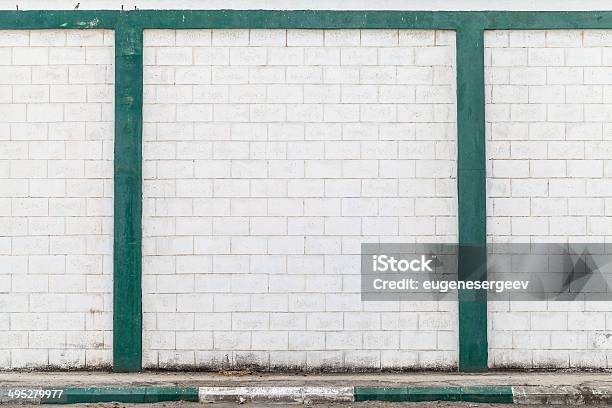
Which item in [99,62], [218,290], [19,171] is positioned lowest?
[218,290]

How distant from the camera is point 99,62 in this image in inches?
343

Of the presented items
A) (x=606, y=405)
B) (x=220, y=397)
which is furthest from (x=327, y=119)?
(x=606, y=405)

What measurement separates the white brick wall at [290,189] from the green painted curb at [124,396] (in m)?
0.90

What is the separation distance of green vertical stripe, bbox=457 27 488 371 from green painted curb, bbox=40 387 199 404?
3.01 m

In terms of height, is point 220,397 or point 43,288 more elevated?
point 43,288

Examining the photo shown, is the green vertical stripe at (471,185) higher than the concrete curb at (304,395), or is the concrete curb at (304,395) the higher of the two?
the green vertical stripe at (471,185)

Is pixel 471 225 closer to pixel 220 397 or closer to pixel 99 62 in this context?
pixel 220 397

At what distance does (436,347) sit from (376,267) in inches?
42.8

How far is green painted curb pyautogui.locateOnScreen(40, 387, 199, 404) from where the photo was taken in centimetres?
778

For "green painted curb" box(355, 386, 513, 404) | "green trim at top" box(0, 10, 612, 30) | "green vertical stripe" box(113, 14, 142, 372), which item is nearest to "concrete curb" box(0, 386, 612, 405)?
"green painted curb" box(355, 386, 513, 404)

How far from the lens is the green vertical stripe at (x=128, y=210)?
8.62 m

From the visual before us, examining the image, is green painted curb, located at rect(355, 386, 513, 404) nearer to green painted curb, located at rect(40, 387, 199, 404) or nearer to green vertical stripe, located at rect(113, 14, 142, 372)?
green painted curb, located at rect(40, 387, 199, 404)

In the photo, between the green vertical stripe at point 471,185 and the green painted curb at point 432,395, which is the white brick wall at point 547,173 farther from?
the green painted curb at point 432,395

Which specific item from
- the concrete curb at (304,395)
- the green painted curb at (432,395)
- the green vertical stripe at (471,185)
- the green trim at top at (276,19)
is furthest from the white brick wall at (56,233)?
the green vertical stripe at (471,185)
